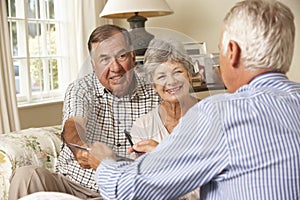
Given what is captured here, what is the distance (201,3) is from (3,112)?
5.35 ft

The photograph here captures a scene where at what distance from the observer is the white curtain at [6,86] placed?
2.86 meters

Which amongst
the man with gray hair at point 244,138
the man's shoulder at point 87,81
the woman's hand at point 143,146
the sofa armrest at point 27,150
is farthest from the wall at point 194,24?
the man with gray hair at point 244,138

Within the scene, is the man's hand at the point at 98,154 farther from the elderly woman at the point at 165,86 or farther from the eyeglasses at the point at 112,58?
the eyeglasses at the point at 112,58

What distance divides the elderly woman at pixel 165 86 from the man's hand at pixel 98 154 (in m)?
0.08

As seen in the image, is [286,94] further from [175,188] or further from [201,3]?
[201,3]

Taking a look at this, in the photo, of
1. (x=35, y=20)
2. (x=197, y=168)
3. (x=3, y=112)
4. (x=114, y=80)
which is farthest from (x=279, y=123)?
(x=35, y=20)

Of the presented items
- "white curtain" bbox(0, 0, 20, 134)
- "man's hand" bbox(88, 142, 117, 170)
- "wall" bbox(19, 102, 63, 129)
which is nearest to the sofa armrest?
"white curtain" bbox(0, 0, 20, 134)

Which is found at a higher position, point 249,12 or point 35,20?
point 249,12

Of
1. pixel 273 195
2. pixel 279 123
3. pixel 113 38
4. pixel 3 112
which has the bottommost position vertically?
pixel 3 112

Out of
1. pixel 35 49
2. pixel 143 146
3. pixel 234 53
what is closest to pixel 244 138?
pixel 234 53

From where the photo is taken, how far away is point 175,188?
1004 mm

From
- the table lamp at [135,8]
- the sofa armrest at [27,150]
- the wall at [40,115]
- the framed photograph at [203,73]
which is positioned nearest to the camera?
the framed photograph at [203,73]

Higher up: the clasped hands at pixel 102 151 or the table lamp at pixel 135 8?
the table lamp at pixel 135 8

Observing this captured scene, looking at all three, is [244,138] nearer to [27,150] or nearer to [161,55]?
[161,55]
